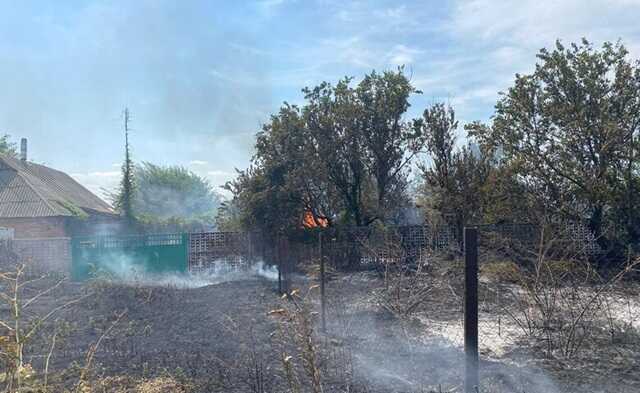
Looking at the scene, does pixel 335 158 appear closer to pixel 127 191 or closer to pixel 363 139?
pixel 363 139

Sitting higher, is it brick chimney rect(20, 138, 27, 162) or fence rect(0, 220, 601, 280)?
brick chimney rect(20, 138, 27, 162)

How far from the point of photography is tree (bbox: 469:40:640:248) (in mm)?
16562

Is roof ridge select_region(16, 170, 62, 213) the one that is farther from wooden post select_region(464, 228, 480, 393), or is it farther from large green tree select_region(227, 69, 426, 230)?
wooden post select_region(464, 228, 480, 393)

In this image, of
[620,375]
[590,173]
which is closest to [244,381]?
[620,375]

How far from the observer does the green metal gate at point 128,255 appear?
17188 mm

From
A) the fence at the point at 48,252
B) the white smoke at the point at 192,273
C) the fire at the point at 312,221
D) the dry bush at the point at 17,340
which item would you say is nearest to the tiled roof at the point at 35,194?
the fence at the point at 48,252

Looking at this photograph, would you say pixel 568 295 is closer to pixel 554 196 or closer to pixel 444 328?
pixel 444 328

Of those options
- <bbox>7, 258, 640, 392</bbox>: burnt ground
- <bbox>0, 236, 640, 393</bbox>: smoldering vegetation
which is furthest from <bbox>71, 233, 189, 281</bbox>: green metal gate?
<bbox>7, 258, 640, 392</bbox>: burnt ground

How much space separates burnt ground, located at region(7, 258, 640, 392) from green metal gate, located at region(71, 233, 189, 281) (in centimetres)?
619

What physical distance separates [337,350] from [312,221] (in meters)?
14.1

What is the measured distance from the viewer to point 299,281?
15.1 meters

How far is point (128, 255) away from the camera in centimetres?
1767

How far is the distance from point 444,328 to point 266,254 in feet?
35.1

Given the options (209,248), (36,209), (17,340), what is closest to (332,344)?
(17,340)
